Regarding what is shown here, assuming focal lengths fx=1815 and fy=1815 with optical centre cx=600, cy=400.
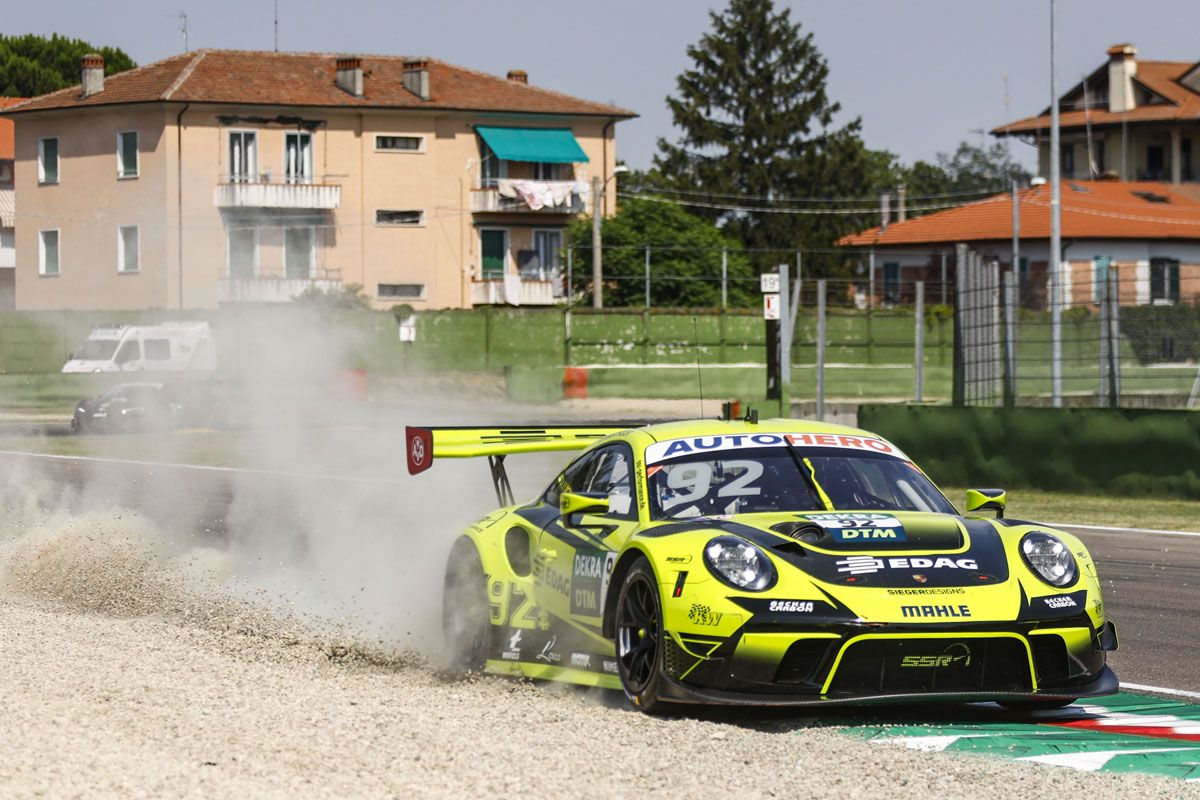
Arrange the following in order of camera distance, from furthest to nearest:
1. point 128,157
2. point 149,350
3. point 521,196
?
point 521,196, point 128,157, point 149,350

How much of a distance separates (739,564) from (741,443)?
1301mm

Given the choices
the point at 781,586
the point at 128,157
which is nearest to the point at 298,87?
the point at 128,157

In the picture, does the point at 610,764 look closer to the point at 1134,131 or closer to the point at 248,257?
the point at 248,257

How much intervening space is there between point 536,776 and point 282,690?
1902 millimetres

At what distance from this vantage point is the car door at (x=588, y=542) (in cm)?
718

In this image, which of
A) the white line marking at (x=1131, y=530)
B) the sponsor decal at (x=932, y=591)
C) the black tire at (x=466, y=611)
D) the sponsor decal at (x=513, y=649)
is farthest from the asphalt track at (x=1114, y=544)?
the black tire at (x=466, y=611)

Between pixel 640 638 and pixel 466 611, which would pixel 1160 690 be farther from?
pixel 466 611

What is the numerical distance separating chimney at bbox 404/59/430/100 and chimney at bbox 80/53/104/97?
30.9 feet

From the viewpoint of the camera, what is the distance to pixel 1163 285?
62.2 feet

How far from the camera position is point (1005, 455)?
19.2 meters

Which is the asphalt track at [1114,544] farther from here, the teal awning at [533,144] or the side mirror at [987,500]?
the teal awning at [533,144]

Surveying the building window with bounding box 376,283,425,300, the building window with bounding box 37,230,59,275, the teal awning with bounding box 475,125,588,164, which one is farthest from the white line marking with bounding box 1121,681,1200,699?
the teal awning with bounding box 475,125,588,164

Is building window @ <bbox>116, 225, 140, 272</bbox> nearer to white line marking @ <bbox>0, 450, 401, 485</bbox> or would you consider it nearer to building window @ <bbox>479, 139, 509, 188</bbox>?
building window @ <bbox>479, 139, 509, 188</bbox>

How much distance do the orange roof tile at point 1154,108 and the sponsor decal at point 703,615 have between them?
7628 cm
